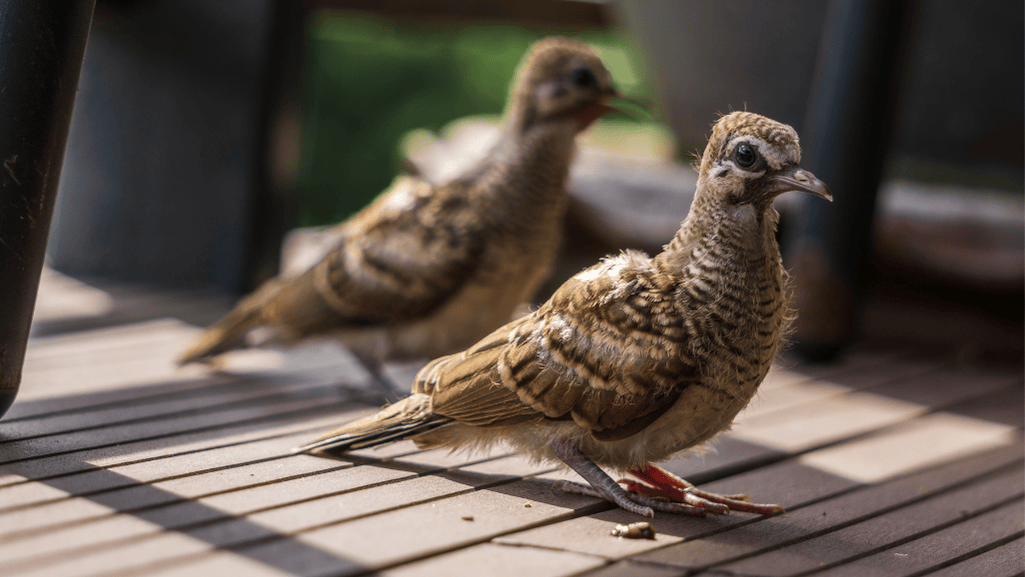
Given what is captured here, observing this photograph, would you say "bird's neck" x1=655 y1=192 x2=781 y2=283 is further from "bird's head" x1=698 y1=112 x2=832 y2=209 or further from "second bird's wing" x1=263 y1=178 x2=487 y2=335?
"second bird's wing" x1=263 y1=178 x2=487 y2=335

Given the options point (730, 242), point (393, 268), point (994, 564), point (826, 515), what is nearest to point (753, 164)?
point (730, 242)

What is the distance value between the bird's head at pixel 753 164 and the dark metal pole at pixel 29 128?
64.6 inches

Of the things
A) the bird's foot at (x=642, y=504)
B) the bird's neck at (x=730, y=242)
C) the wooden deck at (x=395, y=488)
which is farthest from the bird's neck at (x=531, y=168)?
the bird's foot at (x=642, y=504)

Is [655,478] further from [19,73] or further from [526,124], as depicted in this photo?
[19,73]

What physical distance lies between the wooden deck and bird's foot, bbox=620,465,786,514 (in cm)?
4

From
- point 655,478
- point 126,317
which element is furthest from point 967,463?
point 126,317

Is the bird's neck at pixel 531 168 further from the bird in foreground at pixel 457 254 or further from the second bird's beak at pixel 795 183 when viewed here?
the second bird's beak at pixel 795 183

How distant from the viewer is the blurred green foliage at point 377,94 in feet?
29.9

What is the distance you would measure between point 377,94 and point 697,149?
17.8 feet

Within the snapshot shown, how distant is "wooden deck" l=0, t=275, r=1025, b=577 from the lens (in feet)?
6.62

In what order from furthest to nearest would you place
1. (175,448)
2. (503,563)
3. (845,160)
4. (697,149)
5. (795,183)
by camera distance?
(697,149) < (845,160) < (175,448) < (795,183) < (503,563)

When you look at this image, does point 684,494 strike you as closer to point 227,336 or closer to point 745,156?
point 745,156

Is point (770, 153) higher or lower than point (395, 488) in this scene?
higher

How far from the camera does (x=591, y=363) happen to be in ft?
7.62
